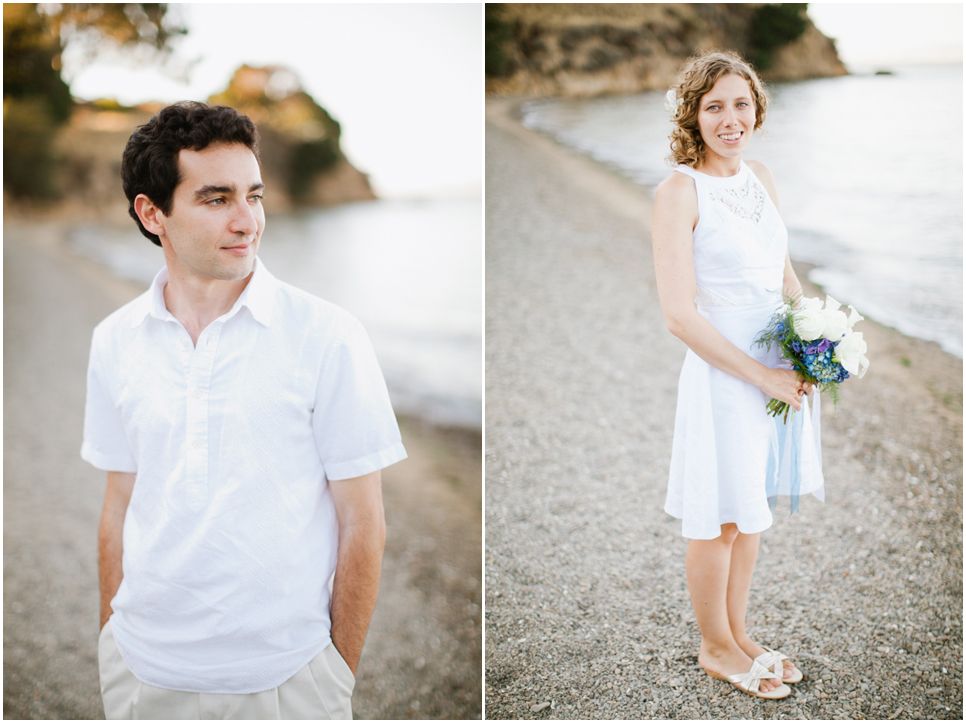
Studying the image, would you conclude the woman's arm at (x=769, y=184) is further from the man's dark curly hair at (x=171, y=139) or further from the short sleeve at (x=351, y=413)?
the man's dark curly hair at (x=171, y=139)

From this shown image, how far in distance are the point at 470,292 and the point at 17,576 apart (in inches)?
71.5

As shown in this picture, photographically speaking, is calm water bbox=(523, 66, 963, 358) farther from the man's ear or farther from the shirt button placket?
the shirt button placket

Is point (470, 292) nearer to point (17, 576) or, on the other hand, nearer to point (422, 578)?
point (422, 578)

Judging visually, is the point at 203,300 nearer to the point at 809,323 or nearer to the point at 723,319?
the point at 723,319

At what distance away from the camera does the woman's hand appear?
59.4 inches

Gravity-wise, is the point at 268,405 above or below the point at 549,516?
above

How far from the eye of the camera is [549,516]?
7.89ft

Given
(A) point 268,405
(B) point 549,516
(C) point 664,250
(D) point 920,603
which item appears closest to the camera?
(A) point 268,405

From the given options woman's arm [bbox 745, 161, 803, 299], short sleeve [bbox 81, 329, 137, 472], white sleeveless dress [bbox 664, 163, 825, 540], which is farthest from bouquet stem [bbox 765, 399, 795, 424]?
short sleeve [bbox 81, 329, 137, 472]

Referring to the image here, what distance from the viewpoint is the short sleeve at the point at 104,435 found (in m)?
A: 1.42

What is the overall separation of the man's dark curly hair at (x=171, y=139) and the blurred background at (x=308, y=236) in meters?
1.07

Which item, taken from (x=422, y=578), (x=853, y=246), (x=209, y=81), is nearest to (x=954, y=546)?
(x=853, y=246)

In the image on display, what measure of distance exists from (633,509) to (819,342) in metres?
1.18

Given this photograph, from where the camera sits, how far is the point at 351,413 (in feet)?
4.09
